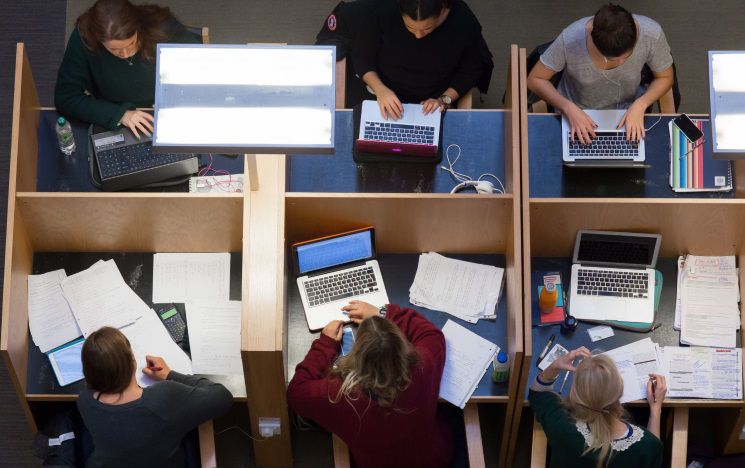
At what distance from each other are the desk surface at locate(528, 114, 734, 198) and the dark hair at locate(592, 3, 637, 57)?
0.36m

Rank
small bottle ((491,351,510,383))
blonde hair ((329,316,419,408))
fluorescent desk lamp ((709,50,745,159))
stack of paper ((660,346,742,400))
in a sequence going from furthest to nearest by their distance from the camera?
stack of paper ((660,346,742,400)) < small bottle ((491,351,510,383)) < blonde hair ((329,316,419,408)) < fluorescent desk lamp ((709,50,745,159))

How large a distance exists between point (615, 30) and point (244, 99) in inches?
57.5

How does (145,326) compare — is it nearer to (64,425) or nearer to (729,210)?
(64,425)

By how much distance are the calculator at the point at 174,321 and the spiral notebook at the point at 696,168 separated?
6.22 feet

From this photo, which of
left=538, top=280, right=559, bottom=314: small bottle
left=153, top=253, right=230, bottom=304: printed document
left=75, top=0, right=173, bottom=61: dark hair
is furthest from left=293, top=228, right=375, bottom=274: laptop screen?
left=75, top=0, right=173, bottom=61: dark hair

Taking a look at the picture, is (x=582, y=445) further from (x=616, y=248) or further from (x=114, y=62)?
(x=114, y=62)

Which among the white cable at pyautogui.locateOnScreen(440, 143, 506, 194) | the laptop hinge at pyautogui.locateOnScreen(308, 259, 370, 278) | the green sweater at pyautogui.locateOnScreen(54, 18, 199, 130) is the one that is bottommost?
the laptop hinge at pyautogui.locateOnScreen(308, 259, 370, 278)

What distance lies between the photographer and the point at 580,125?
345 centimetres

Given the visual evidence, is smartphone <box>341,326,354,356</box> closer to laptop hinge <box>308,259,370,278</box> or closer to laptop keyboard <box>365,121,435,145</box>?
laptop hinge <box>308,259,370,278</box>

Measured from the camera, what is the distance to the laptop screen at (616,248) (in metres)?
3.33

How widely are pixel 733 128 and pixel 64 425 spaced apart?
2.53m

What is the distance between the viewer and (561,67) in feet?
12.0

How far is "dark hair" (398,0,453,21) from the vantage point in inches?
133

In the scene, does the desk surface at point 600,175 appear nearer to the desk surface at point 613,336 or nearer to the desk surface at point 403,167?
the desk surface at point 403,167
